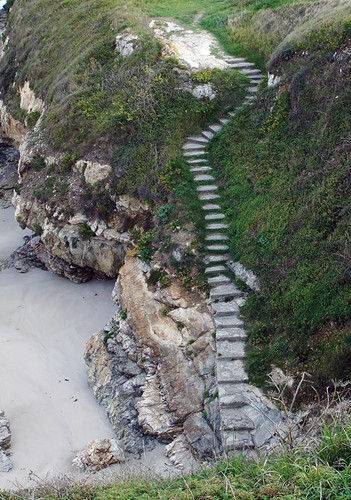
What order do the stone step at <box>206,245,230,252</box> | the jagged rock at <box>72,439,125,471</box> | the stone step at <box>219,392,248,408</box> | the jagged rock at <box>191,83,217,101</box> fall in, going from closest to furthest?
the stone step at <box>219,392,248,408</box>
the jagged rock at <box>72,439,125,471</box>
the stone step at <box>206,245,230,252</box>
the jagged rock at <box>191,83,217,101</box>

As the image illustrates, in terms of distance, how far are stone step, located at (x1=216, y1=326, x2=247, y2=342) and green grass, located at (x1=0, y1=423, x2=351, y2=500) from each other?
14.8 ft

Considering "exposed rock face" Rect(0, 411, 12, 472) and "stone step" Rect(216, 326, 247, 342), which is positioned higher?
"stone step" Rect(216, 326, 247, 342)

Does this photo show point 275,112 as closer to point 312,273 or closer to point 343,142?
point 343,142

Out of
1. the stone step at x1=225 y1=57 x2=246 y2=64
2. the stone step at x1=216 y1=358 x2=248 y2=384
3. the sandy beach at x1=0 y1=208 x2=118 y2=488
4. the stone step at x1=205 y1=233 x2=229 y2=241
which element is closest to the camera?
the stone step at x1=216 y1=358 x2=248 y2=384

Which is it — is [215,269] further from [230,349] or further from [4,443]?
[4,443]

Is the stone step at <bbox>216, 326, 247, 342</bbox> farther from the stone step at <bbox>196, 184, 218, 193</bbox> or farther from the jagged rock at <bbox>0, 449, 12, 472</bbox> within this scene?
the jagged rock at <bbox>0, 449, 12, 472</bbox>

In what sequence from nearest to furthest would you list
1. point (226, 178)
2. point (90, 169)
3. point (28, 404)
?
point (28, 404) → point (226, 178) → point (90, 169)

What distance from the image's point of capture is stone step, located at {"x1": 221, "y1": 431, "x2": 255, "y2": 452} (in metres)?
11.1

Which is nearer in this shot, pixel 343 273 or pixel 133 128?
pixel 343 273

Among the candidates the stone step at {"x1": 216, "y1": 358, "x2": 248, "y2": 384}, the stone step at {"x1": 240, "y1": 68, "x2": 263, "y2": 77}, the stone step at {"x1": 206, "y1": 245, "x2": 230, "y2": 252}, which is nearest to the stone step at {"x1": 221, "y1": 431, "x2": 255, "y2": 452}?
the stone step at {"x1": 216, "y1": 358, "x2": 248, "y2": 384}

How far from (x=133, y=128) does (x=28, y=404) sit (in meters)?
12.0

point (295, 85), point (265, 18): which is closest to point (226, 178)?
point (295, 85)

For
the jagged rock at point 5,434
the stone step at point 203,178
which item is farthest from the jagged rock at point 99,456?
the stone step at point 203,178

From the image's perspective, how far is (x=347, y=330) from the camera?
1080cm
